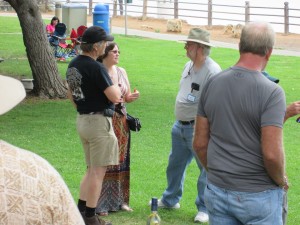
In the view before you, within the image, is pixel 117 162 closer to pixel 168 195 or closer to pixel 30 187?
pixel 168 195

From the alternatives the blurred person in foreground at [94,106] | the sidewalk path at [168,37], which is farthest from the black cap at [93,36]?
the sidewalk path at [168,37]

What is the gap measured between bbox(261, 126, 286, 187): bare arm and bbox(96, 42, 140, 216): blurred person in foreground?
9.86 feet

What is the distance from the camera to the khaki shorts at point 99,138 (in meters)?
6.83

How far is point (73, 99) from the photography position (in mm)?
6938

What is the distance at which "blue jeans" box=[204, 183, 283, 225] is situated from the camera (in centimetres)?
450

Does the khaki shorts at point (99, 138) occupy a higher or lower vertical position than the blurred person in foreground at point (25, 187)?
lower

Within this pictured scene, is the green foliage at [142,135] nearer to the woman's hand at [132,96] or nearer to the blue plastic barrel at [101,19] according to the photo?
the woman's hand at [132,96]

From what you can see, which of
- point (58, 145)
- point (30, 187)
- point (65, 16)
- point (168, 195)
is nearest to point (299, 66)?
point (65, 16)

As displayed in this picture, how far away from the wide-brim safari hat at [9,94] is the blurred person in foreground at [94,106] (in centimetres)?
382

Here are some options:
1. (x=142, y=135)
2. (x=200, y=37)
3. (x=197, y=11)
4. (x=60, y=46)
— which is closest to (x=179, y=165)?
(x=200, y=37)

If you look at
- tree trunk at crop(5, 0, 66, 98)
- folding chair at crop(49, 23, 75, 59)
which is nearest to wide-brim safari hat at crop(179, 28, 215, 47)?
tree trunk at crop(5, 0, 66, 98)

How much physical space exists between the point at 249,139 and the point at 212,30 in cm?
3357

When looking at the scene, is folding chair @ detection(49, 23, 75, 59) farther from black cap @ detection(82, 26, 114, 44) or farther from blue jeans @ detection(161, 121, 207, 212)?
black cap @ detection(82, 26, 114, 44)

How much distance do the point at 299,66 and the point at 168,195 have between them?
52.1 feet
